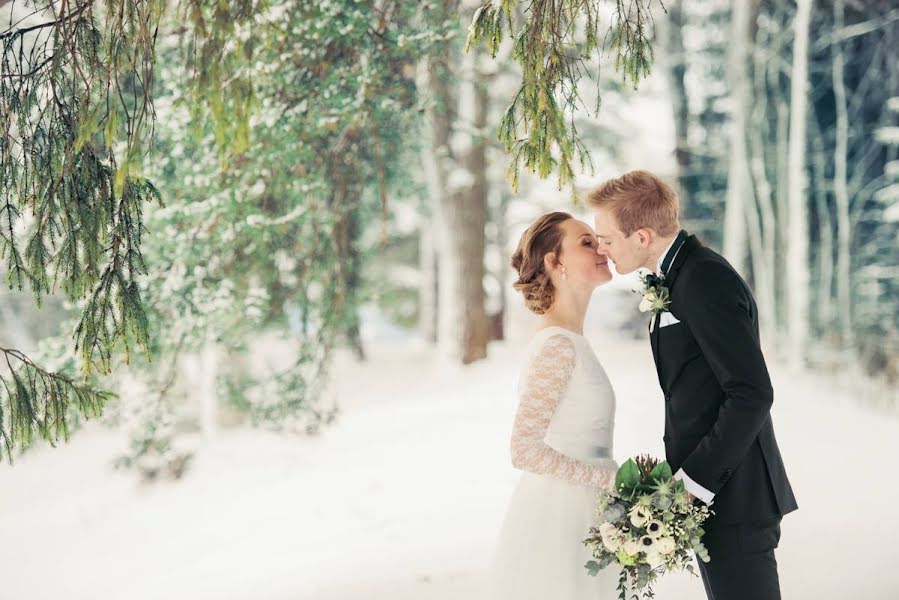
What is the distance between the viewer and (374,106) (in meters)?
4.16

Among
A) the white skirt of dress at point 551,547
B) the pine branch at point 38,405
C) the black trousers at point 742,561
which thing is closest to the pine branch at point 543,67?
the white skirt of dress at point 551,547

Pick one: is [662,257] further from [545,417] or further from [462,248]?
[462,248]

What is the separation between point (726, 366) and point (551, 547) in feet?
2.42

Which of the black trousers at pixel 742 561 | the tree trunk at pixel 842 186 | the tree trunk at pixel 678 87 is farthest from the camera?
the tree trunk at pixel 678 87

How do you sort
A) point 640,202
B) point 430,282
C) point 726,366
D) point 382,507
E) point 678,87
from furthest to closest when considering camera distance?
point 430,282 → point 678,87 → point 382,507 → point 640,202 → point 726,366

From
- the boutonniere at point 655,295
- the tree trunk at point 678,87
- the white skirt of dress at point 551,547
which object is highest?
the tree trunk at point 678,87

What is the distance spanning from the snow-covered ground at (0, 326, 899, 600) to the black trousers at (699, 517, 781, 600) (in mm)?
2117

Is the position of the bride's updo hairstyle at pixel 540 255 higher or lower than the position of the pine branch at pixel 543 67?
lower

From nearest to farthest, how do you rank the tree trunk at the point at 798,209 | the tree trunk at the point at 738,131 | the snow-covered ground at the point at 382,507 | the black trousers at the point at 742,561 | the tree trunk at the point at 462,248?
the black trousers at the point at 742,561
the snow-covered ground at the point at 382,507
the tree trunk at the point at 798,209
the tree trunk at the point at 462,248
the tree trunk at the point at 738,131

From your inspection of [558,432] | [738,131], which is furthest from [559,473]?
[738,131]

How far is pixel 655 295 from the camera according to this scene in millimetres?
2109

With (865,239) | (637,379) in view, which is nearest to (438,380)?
(637,379)

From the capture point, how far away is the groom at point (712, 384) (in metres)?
1.95

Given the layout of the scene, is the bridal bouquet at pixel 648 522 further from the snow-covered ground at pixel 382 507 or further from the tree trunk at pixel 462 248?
the tree trunk at pixel 462 248
